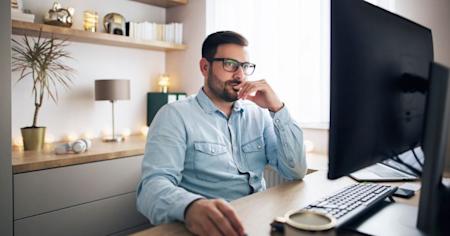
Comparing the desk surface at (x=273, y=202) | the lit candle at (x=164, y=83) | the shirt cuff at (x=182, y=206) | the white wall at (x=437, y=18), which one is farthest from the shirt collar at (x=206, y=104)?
the lit candle at (x=164, y=83)

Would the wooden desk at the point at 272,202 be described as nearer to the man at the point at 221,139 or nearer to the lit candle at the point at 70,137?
the man at the point at 221,139

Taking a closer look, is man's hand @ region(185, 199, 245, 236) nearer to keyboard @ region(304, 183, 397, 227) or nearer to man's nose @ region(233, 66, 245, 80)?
keyboard @ region(304, 183, 397, 227)

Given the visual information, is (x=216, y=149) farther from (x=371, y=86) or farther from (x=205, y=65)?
(x=371, y=86)

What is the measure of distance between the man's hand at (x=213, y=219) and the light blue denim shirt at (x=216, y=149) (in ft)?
0.82

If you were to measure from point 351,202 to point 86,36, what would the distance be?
2389 mm

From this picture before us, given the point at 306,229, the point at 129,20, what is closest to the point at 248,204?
the point at 306,229

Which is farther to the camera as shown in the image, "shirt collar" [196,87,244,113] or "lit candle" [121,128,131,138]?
"lit candle" [121,128,131,138]

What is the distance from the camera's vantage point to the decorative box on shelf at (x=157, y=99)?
318 cm

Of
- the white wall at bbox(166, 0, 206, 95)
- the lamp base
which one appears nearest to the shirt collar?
the lamp base

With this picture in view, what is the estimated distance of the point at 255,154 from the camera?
145 centimetres

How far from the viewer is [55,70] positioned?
2723 mm

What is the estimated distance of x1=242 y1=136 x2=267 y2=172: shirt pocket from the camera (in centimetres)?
144

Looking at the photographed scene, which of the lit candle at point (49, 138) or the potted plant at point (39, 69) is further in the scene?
the lit candle at point (49, 138)

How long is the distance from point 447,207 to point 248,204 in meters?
0.50
